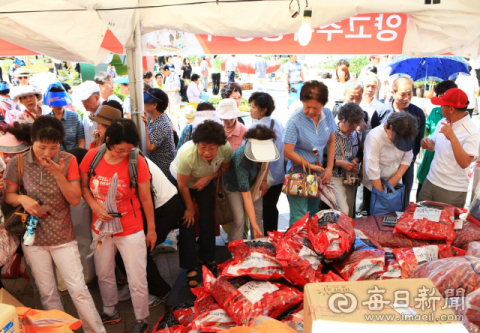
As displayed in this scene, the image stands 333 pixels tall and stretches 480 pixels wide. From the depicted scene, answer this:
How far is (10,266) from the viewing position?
123 inches

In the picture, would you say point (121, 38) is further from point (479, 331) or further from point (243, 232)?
point (479, 331)

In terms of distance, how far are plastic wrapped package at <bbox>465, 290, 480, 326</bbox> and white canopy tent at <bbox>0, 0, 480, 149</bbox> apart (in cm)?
222

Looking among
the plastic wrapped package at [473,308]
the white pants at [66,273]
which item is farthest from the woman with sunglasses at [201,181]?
the plastic wrapped package at [473,308]

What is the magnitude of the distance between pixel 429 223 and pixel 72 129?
137 inches

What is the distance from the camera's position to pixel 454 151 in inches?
128

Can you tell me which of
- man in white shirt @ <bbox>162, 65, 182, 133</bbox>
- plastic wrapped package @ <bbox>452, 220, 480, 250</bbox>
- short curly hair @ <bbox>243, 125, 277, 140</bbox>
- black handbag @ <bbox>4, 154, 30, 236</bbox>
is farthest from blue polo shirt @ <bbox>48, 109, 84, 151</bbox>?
man in white shirt @ <bbox>162, 65, 182, 133</bbox>

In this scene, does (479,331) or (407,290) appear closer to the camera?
(407,290)

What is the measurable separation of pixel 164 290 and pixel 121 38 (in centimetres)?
210

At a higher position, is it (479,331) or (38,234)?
(38,234)

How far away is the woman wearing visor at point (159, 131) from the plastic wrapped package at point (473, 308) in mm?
2717

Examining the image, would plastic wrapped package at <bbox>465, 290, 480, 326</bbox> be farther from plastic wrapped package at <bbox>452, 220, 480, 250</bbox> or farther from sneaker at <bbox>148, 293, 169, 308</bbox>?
sneaker at <bbox>148, 293, 169, 308</bbox>

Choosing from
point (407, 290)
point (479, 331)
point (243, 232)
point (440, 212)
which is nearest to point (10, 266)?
point (243, 232)

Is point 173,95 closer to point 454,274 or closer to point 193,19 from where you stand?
point 193,19

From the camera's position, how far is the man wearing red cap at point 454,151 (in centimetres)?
323
